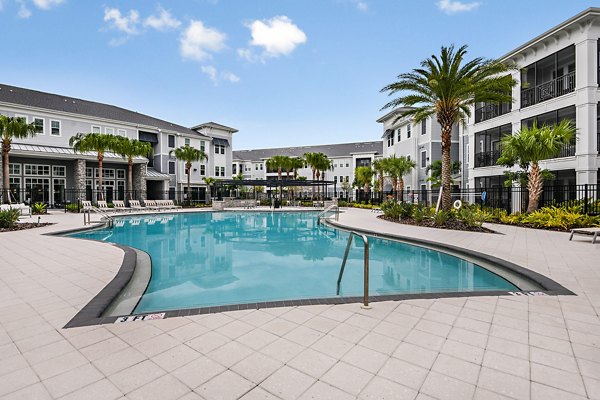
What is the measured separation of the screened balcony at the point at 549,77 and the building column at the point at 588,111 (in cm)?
159

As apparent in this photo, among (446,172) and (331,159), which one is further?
(331,159)

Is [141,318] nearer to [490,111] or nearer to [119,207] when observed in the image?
[119,207]

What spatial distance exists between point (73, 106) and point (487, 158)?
3740 centimetres

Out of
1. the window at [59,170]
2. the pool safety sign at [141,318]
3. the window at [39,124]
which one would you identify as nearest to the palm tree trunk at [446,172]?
the pool safety sign at [141,318]

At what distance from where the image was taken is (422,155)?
32.2 m

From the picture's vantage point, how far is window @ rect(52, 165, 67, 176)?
2841cm

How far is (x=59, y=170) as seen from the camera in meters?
28.7

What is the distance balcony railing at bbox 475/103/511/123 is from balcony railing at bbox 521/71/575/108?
3.58 ft

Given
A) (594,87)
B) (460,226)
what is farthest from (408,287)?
(594,87)

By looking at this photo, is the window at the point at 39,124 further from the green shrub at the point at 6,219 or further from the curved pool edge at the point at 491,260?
the curved pool edge at the point at 491,260

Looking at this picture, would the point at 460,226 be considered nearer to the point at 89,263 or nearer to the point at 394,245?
the point at 394,245

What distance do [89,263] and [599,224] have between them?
16.9 m

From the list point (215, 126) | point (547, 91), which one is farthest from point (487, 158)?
point (215, 126)

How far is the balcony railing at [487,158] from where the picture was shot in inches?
852
